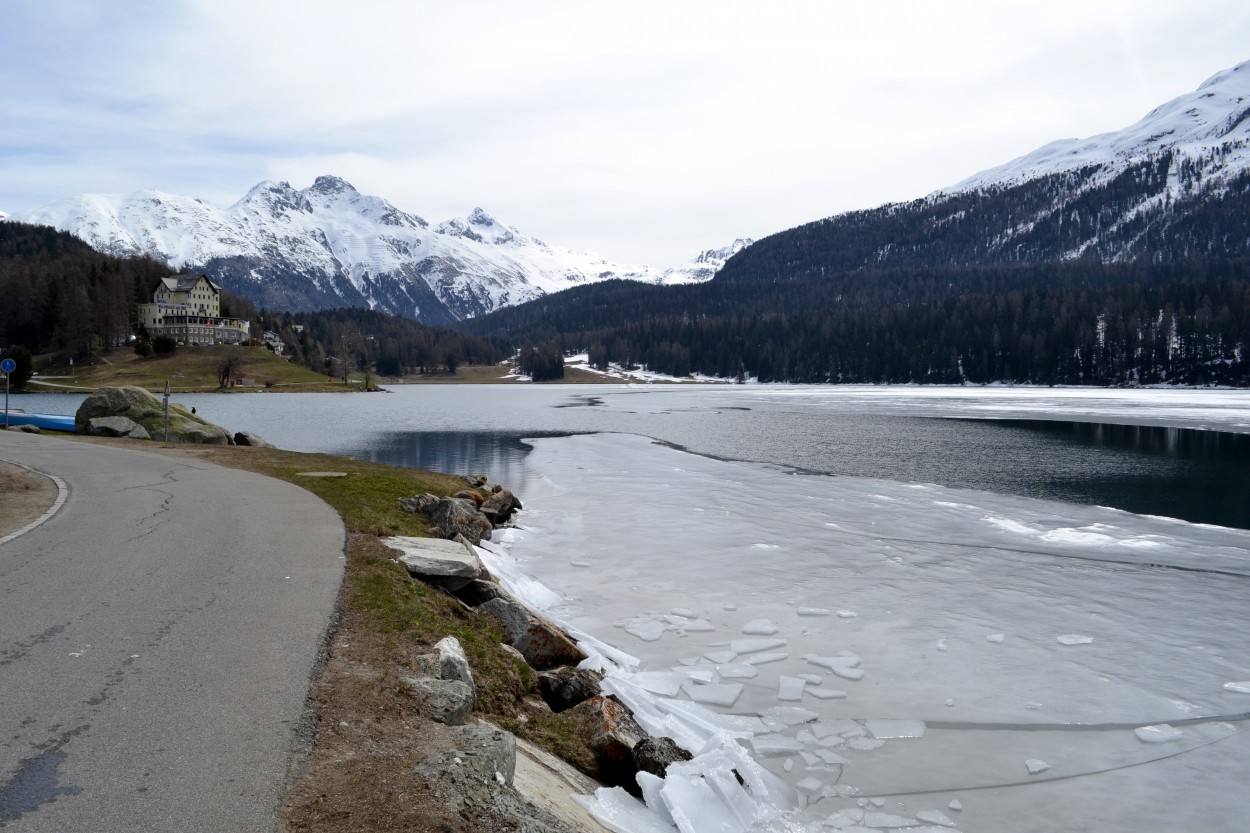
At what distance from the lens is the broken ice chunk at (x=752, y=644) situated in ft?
47.5

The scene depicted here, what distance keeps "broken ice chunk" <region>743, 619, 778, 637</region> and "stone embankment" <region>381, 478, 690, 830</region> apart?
3902 millimetres

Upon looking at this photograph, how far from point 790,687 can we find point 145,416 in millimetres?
38770

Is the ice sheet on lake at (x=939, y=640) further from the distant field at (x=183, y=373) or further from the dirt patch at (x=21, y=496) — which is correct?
the distant field at (x=183, y=373)

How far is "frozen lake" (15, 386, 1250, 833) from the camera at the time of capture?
32.5 ft

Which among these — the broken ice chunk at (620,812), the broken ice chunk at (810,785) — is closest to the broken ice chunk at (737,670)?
the broken ice chunk at (810,785)

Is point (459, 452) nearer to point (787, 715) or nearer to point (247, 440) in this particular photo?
point (247, 440)

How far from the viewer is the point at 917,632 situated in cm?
1545

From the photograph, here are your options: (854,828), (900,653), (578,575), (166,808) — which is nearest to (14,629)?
(166,808)

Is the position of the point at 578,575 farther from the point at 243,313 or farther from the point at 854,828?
the point at 243,313

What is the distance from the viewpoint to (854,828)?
9.14m

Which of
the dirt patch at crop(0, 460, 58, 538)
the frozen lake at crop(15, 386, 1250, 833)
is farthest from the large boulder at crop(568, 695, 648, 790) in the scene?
the dirt patch at crop(0, 460, 58, 538)

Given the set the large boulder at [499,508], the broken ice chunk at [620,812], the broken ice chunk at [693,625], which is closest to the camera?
the broken ice chunk at [620,812]

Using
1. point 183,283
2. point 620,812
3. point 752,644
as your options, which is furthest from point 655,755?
point 183,283

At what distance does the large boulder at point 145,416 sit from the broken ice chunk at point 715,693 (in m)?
33.6
